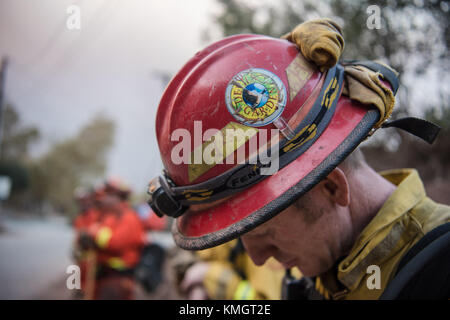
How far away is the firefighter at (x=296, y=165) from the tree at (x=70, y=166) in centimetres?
3807

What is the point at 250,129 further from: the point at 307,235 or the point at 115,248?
the point at 115,248

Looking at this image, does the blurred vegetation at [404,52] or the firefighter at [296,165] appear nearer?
the firefighter at [296,165]

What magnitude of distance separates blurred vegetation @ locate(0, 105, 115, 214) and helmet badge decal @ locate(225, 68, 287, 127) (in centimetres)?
3164

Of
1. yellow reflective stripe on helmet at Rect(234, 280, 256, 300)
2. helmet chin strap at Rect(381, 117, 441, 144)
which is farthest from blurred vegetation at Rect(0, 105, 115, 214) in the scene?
helmet chin strap at Rect(381, 117, 441, 144)

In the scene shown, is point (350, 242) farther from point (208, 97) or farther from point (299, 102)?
point (208, 97)

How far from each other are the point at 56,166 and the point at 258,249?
39970mm

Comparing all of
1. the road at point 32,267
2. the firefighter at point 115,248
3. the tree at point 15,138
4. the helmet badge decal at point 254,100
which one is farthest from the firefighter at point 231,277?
the tree at point 15,138

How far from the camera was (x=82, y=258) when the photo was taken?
6.34 m

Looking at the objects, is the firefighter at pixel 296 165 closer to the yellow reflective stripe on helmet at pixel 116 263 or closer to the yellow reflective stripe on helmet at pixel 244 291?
the yellow reflective stripe on helmet at pixel 244 291

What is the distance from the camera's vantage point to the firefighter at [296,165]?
1.26 meters

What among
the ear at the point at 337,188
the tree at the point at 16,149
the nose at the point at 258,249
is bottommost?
the nose at the point at 258,249

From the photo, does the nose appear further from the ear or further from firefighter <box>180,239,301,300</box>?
firefighter <box>180,239,301,300</box>
